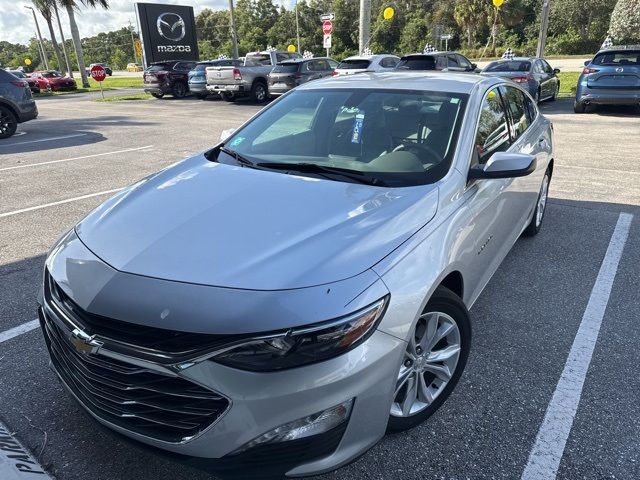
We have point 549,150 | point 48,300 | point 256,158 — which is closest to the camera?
point 48,300

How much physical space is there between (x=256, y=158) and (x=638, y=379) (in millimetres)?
2633

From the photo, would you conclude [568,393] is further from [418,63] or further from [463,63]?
[463,63]

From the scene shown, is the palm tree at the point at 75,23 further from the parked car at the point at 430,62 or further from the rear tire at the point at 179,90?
the parked car at the point at 430,62

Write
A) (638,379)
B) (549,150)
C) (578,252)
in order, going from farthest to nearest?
1. (549,150)
2. (578,252)
3. (638,379)

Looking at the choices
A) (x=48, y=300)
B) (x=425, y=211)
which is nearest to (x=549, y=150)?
(x=425, y=211)

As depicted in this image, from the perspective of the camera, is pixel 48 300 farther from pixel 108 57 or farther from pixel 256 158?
pixel 108 57

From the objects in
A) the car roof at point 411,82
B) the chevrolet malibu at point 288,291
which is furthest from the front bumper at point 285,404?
the car roof at point 411,82

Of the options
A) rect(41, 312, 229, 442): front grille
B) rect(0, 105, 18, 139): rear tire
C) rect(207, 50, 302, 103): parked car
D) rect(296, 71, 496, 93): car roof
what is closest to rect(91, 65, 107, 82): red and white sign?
rect(207, 50, 302, 103): parked car

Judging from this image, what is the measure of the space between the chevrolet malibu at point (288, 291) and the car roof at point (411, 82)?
15 centimetres

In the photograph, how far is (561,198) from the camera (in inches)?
244

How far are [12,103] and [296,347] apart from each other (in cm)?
1255

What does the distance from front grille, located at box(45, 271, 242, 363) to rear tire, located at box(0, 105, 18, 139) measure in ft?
39.3

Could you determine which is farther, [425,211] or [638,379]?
[638,379]

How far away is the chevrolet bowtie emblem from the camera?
1843mm
